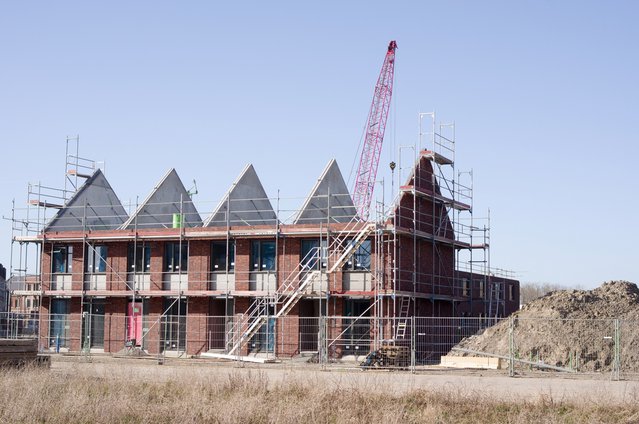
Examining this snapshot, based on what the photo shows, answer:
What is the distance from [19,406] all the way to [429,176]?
27.2 meters

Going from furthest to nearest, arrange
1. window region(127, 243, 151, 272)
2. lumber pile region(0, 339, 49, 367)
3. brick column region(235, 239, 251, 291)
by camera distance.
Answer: window region(127, 243, 151, 272), brick column region(235, 239, 251, 291), lumber pile region(0, 339, 49, 367)

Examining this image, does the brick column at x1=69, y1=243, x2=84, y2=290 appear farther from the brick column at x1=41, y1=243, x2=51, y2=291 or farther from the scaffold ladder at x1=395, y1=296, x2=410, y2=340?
the scaffold ladder at x1=395, y1=296, x2=410, y2=340

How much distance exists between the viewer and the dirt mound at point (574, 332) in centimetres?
3447

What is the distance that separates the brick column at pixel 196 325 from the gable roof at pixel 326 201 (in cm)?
594

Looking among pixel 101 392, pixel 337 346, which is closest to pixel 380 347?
pixel 337 346

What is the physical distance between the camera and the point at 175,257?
44719 mm

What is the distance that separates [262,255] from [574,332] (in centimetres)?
1450

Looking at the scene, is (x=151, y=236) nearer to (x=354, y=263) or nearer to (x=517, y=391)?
(x=354, y=263)

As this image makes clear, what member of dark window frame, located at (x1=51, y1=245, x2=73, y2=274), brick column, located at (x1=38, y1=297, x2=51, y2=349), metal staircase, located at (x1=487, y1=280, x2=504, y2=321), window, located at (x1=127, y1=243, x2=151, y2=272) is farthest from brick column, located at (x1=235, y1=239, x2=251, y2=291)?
metal staircase, located at (x1=487, y1=280, x2=504, y2=321)

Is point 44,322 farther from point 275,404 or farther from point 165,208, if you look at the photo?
point 275,404

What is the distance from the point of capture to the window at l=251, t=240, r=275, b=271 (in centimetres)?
4241

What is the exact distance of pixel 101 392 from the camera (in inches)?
953

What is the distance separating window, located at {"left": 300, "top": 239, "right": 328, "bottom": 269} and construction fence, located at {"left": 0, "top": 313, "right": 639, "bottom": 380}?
8.35 ft

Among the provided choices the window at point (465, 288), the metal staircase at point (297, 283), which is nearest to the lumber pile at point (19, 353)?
the metal staircase at point (297, 283)
